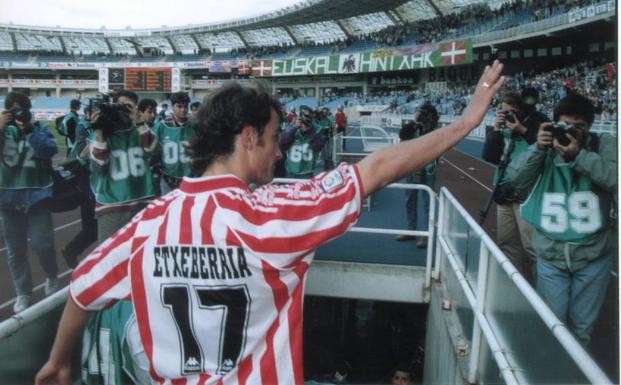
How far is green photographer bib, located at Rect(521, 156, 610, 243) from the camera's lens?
2512 millimetres

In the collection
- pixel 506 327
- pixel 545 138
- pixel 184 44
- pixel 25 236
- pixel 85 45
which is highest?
pixel 85 45

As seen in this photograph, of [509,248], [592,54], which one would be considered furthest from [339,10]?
[509,248]

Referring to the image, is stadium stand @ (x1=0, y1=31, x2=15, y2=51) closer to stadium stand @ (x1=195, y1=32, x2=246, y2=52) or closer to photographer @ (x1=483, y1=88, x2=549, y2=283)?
stadium stand @ (x1=195, y1=32, x2=246, y2=52)

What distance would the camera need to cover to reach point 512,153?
3691mm

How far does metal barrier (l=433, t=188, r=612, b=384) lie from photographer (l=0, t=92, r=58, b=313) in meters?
3.26

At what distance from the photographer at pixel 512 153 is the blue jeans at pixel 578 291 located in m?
0.82

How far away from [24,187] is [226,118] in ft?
11.7

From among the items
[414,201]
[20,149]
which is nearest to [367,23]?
[414,201]

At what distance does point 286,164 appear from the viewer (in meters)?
6.61

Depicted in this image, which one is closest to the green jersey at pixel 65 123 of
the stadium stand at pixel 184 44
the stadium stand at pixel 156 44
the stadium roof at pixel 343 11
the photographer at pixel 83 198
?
the photographer at pixel 83 198

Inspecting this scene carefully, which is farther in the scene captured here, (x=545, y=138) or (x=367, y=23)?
(x=367, y=23)

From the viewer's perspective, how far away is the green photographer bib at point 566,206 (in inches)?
98.9

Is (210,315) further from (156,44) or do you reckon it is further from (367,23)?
(156,44)

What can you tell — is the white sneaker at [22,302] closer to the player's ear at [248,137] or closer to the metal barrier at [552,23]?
the player's ear at [248,137]
